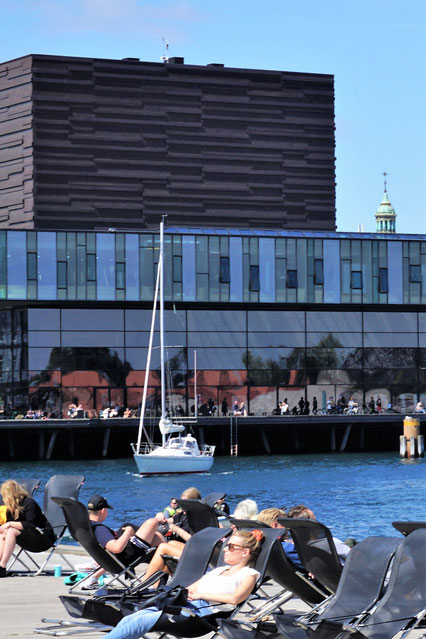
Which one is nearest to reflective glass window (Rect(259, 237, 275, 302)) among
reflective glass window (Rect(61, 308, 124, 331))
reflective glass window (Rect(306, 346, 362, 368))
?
reflective glass window (Rect(306, 346, 362, 368))

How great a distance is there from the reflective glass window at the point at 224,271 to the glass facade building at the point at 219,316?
0.05 meters

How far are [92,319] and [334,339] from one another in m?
13.4

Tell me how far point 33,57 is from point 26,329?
139ft

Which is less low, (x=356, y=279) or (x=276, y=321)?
(x=356, y=279)

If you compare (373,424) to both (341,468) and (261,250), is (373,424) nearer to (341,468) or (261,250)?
(261,250)

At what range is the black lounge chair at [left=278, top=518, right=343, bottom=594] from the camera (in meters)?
10.7

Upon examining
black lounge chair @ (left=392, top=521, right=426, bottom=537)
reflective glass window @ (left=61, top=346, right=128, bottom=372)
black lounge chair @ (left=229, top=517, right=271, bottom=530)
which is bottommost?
black lounge chair @ (left=229, top=517, right=271, bottom=530)

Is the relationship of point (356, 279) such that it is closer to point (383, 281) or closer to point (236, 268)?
point (383, 281)

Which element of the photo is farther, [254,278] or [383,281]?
[383,281]

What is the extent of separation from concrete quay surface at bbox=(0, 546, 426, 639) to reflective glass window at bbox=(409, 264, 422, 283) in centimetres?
→ 5979

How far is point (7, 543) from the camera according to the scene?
14.7m

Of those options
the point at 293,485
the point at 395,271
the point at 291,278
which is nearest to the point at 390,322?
the point at 395,271

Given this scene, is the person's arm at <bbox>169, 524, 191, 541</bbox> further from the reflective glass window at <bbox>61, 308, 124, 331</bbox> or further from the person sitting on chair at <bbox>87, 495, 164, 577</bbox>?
the reflective glass window at <bbox>61, 308, 124, 331</bbox>

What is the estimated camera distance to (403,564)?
930 cm
